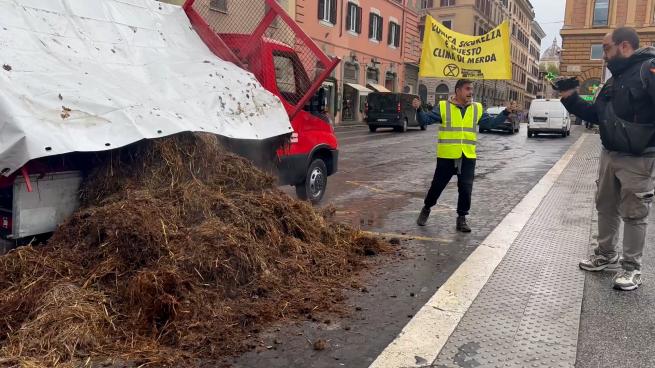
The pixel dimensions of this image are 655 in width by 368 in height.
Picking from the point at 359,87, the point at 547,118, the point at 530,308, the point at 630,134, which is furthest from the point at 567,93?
the point at 359,87

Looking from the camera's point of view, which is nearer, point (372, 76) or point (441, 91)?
point (372, 76)

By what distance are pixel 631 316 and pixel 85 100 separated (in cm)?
423

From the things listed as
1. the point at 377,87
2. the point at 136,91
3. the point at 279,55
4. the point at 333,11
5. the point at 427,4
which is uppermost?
the point at 427,4

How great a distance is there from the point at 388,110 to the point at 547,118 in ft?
23.7

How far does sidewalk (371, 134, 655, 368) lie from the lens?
320cm

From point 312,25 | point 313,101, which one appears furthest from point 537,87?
point 313,101

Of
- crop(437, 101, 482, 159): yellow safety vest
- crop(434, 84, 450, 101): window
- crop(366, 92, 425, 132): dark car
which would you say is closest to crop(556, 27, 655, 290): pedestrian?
crop(437, 101, 482, 159): yellow safety vest

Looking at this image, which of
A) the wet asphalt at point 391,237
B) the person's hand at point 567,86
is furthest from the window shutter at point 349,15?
the person's hand at point 567,86

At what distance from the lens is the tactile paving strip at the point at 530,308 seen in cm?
321

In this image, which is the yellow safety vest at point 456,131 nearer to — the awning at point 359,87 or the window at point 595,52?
the awning at point 359,87

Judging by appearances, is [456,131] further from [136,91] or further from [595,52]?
[595,52]

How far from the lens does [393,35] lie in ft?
127

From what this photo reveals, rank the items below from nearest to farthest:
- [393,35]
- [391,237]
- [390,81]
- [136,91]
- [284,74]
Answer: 1. [136,91]
2. [391,237]
3. [284,74]
4. [393,35]
5. [390,81]

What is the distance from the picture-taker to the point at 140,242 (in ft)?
12.1
